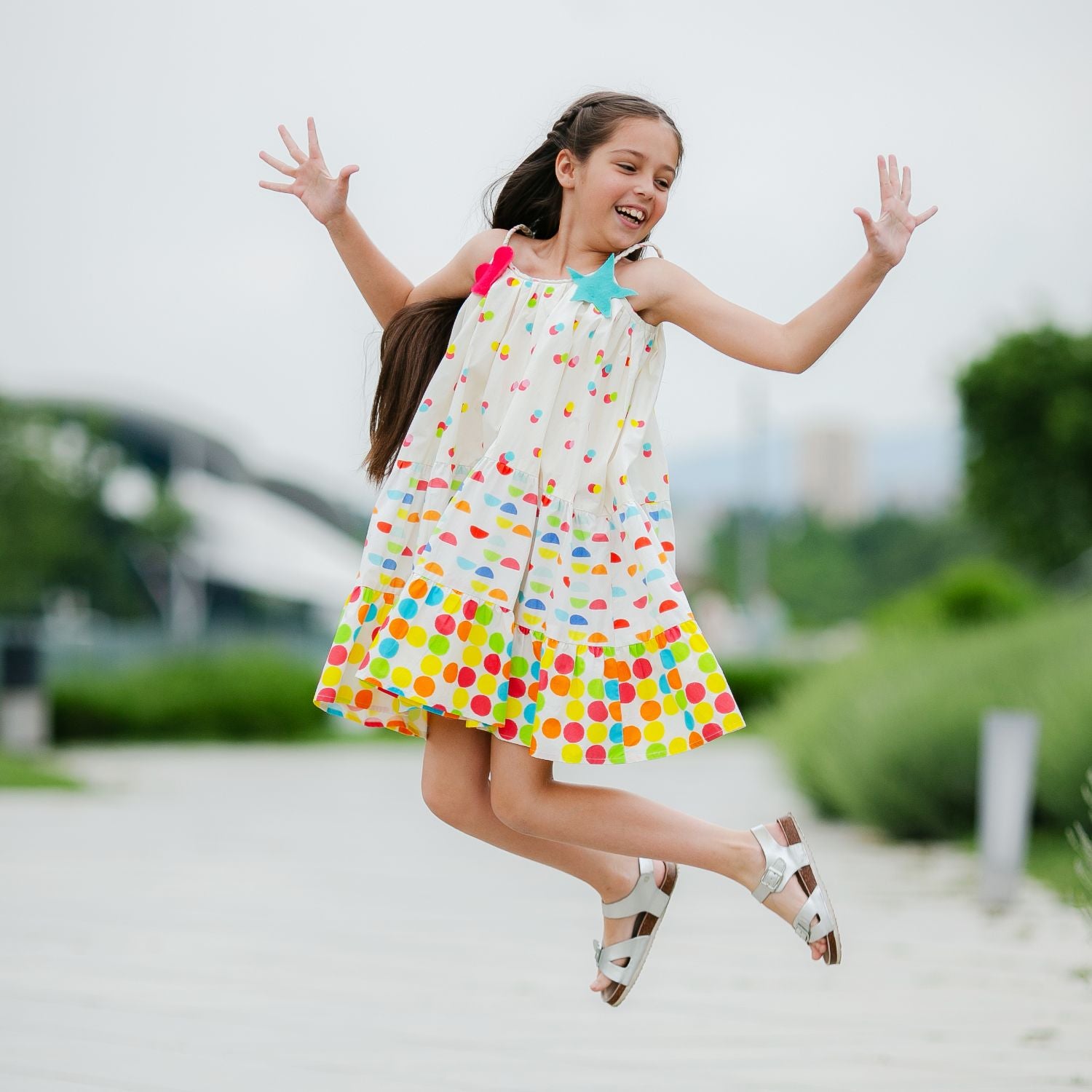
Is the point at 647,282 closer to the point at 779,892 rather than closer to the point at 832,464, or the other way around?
the point at 779,892

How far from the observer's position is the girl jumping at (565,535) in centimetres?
270

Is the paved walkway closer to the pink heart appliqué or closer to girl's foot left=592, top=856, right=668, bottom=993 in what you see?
girl's foot left=592, top=856, right=668, bottom=993

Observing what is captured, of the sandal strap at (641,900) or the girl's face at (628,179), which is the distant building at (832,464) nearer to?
the sandal strap at (641,900)

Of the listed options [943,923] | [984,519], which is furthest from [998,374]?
[943,923]

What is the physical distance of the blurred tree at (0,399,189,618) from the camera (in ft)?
91.1

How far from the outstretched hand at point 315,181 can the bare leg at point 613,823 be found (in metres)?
1.07

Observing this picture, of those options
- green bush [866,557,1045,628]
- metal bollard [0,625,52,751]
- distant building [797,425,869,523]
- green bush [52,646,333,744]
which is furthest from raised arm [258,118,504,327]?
distant building [797,425,869,523]

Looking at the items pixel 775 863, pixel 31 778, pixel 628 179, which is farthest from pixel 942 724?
pixel 31 778

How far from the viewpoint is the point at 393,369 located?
2973 millimetres

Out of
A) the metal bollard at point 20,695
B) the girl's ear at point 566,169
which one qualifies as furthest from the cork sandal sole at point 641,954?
the metal bollard at point 20,695

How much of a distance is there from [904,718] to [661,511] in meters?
5.88

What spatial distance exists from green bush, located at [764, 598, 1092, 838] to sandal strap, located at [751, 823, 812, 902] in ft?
15.5

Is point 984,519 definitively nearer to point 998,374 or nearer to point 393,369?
point 998,374

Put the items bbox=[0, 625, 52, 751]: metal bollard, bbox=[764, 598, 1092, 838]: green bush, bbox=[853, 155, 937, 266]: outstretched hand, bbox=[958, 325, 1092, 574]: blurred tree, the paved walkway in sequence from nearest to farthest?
1. bbox=[853, 155, 937, 266]: outstretched hand
2. the paved walkway
3. bbox=[764, 598, 1092, 838]: green bush
4. bbox=[0, 625, 52, 751]: metal bollard
5. bbox=[958, 325, 1092, 574]: blurred tree
